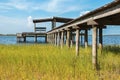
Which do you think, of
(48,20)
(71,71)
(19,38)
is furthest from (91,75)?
(19,38)

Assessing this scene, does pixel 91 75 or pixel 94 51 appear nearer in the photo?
pixel 91 75

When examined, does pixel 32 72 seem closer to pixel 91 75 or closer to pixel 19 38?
pixel 91 75

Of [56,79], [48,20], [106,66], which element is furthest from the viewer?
[48,20]

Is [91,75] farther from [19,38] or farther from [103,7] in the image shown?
[19,38]

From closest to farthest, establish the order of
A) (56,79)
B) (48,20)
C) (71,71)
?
1. (56,79)
2. (71,71)
3. (48,20)

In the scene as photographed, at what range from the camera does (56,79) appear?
8023 millimetres

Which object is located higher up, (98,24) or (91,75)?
(98,24)

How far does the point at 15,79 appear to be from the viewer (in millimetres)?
8328

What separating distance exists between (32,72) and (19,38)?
40.1m

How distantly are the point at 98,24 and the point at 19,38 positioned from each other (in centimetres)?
3917

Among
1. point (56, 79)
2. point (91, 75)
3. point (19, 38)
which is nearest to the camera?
point (56, 79)

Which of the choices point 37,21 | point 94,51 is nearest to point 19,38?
point 37,21

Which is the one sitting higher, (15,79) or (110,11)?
(110,11)

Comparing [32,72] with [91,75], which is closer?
[91,75]
